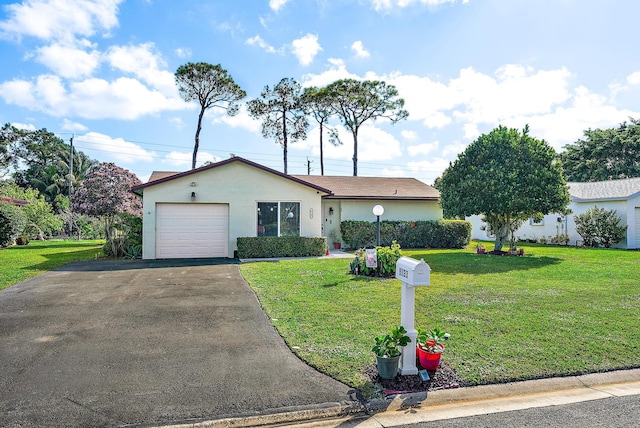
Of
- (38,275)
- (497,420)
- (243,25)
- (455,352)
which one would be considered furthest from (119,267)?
(497,420)

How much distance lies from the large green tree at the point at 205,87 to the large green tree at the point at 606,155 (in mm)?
30945

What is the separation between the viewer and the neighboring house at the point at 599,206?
1831cm

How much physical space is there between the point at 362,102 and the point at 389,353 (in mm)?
28353

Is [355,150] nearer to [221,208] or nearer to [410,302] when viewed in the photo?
[221,208]

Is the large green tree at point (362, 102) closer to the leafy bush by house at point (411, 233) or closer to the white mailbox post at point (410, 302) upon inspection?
the leafy bush by house at point (411, 233)

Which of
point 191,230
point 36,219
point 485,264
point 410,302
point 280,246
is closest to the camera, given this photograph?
point 410,302

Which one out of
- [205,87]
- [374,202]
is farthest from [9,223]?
[374,202]

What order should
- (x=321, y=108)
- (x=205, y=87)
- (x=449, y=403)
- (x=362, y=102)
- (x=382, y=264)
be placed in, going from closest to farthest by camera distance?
(x=449, y=403) → (x=382, y=264) → (x=205, y=87) → (x=362, y=102) → (x=321, y=108)

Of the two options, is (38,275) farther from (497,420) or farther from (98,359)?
(497,420)

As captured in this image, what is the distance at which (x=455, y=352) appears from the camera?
14.6 ft

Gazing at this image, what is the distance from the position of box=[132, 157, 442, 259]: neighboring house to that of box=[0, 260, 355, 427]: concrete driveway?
20.9 feet

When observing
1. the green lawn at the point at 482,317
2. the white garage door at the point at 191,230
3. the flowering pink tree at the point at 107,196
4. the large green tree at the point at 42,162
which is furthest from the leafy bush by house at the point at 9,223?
the large green tree at the point at 42,162

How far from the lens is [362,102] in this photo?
98.5 feet

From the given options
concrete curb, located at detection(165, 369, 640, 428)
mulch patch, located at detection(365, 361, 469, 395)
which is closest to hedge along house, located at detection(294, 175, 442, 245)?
mulch patch, located at detection(365, 361, 469, 395)
